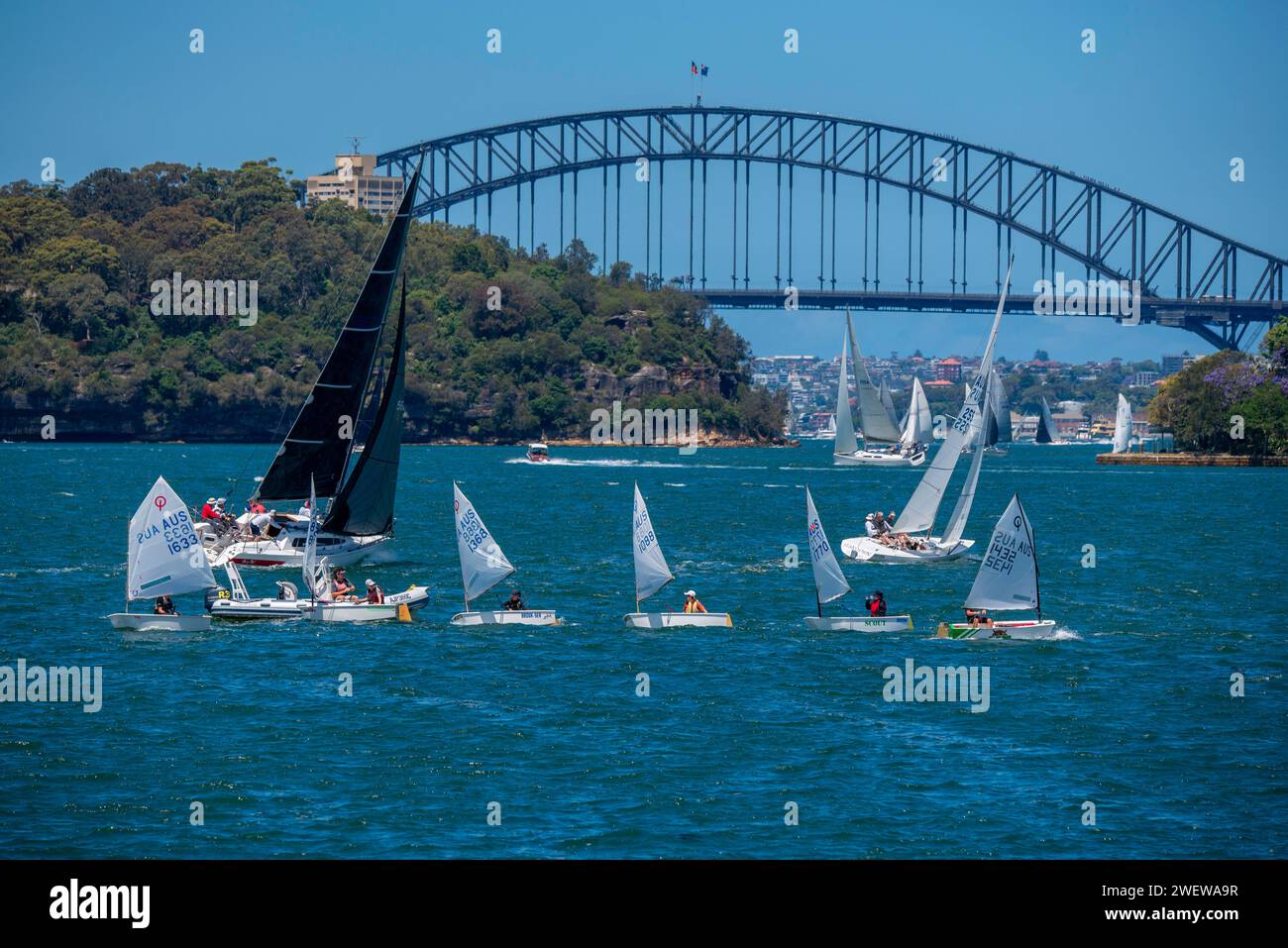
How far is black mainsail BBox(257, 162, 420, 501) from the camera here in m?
46.8

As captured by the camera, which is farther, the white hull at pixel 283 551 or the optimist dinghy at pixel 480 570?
the white hull at pixel 283 551

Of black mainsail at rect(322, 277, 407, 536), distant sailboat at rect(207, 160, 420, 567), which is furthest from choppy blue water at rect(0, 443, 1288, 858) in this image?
black mainsail at rect(322, 277, 407, 536)

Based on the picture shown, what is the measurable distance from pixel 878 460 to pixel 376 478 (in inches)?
3276

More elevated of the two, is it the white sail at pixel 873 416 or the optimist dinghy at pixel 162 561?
the white sail at pixel 873 416

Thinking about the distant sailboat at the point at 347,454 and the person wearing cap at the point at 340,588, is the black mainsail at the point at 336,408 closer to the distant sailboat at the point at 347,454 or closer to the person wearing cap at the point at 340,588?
the distant sailboat at the point at 347,454

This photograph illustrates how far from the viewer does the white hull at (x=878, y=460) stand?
12469cm

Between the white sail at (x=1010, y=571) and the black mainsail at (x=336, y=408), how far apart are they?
2006 cm

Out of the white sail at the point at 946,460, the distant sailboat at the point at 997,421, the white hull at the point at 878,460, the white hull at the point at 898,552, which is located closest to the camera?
the white sail at the point at 946,460

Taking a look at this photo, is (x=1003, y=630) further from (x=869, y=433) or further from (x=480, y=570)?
(x=869, y=433)

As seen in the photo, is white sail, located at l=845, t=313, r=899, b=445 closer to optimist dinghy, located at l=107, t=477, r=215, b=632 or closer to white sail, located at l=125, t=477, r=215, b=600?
optimist dinghy, located at l=107, t=477, r=215, b=632

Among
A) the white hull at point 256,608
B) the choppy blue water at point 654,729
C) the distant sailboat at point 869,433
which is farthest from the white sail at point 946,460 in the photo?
the distant sailboat at point 869,433

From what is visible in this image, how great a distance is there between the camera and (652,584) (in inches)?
1419

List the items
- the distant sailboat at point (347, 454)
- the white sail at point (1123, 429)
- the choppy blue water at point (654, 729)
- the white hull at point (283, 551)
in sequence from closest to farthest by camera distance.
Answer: the choppy blue water at point (654, 729)
the white hull at point (283, 551)
the distant sailboat at point (347, 454)
the white sail at point (1123, 429)
